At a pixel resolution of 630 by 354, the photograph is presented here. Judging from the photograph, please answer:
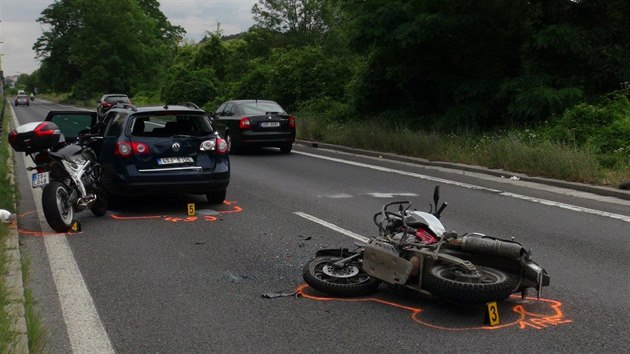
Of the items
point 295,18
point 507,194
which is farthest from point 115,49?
point 507,194

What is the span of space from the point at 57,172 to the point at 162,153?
160cm

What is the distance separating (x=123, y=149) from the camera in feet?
32.3

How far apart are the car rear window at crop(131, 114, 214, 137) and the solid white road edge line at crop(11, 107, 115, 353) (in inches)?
101

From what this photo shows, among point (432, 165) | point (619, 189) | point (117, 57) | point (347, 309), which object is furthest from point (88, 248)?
point (117, 57)

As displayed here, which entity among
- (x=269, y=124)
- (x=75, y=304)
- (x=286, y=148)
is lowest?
(x=286, y=148)

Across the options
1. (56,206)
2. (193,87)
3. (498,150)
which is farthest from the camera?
(193,87)

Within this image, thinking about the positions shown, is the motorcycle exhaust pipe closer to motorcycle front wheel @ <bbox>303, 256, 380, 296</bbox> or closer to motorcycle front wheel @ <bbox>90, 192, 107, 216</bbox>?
motorcycle front wheel @ <bbox>303, 256, 380, 296</bbox>

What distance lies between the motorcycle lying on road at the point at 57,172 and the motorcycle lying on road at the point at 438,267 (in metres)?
4.08

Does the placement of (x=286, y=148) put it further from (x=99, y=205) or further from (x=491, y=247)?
(x=491, y=247)

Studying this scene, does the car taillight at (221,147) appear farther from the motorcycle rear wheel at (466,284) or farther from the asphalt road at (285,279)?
the motorcycle rear wheel at (466,284)

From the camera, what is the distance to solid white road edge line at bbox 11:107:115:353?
475cm

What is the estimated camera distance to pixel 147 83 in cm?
9050

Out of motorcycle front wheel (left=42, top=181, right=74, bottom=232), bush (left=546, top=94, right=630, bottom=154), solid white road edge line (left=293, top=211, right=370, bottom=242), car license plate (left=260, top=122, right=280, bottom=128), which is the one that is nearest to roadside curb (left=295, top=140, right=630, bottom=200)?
bush (left=546, top=94, right=630, bottom=154)

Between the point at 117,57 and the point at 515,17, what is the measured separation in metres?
76.9
